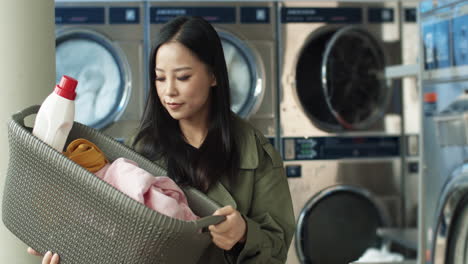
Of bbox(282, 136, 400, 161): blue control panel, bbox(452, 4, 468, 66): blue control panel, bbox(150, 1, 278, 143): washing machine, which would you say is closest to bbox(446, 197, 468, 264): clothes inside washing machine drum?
bbox(452, 4, 468, 66): blue control panel

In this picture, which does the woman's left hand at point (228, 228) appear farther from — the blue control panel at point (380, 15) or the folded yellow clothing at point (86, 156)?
the blue control panel at point (380, 15)

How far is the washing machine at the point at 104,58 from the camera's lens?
3.77 metres

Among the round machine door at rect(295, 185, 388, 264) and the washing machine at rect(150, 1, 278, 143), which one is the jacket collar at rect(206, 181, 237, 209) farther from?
the round machine door at rect(295, 185, 388, 264)

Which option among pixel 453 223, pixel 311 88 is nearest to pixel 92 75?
pixel 311 88

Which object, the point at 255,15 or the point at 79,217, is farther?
the point at 255,15

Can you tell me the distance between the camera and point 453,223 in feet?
10.6

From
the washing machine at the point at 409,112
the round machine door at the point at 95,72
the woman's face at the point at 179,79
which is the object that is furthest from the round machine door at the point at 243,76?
the woman's face at the point at 179,79

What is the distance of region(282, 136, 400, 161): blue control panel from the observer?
3.98 meters

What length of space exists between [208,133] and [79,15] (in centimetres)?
246

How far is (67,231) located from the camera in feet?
4.03

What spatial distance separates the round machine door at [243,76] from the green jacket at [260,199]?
2307 millimetres

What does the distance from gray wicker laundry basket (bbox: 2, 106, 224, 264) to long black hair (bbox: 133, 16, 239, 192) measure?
19 cm

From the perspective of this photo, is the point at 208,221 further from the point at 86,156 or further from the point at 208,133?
the point at 208,133

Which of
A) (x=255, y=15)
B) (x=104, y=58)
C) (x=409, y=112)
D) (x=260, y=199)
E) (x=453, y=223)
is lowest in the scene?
(x=453, y=223)
